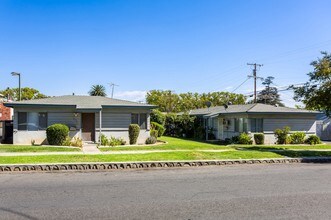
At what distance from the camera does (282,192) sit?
9.02 metres

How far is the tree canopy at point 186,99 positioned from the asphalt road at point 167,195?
191ft

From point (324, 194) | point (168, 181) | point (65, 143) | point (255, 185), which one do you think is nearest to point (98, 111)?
point (65, 143)

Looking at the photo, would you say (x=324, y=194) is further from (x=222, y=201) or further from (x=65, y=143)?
(x=65, y=143)

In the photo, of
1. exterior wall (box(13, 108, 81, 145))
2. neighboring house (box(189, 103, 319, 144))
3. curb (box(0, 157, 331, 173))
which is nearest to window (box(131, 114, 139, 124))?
exterior wall (box(13, 108, 81, 145))

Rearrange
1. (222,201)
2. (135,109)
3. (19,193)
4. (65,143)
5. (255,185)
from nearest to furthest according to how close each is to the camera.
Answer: (222,201) < (19,193) < (255,185) < (65,143) < (135,109)

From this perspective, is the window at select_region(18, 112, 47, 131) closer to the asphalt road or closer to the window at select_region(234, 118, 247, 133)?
the asphalt road

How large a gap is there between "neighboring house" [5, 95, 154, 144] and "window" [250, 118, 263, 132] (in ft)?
29.2

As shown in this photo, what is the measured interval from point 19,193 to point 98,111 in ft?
47.1

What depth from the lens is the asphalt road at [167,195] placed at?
6789 mm

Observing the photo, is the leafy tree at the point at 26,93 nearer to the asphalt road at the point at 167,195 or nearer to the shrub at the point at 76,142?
the shrub at the point at 76,142

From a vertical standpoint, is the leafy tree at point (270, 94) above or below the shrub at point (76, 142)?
above

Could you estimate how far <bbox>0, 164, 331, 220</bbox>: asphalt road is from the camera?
6.79 metres

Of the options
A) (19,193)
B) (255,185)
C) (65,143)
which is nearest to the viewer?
(19,193)

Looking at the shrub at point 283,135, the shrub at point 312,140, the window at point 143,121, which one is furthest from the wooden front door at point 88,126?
the shrub at point 312,140
